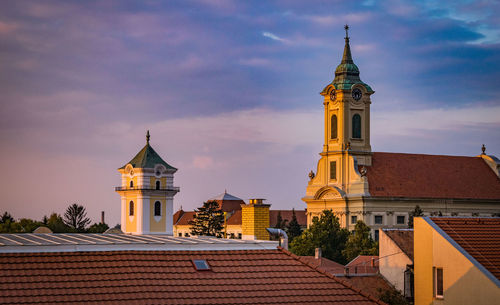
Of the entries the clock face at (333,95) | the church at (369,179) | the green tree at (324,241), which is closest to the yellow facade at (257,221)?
the green tree at (324,241)

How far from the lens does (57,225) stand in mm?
97562

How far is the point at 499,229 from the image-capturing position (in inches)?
1272

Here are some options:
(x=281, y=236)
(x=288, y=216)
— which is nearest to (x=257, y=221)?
(x=281, y=236)

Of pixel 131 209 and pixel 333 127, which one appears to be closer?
pixel 131 209

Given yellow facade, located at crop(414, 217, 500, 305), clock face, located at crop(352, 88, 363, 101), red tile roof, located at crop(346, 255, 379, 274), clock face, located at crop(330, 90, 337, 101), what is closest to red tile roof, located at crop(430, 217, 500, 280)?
yellow facade, located at crop(414, 217, 500, 305)

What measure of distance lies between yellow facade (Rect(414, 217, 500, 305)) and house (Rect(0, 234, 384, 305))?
23.6ft

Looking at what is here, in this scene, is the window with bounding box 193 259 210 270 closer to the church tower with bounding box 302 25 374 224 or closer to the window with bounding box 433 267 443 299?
the window with bounding box 433 267 443 299

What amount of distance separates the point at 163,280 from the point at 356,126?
99.3 meters

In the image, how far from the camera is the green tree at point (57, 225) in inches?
3719

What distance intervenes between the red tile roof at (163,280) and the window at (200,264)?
0.16 m

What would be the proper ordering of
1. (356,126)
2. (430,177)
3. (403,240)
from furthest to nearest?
(356,126)
(430,177)
(403,240)

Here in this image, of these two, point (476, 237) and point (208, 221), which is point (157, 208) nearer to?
point (208, 221)

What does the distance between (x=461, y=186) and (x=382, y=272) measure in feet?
253

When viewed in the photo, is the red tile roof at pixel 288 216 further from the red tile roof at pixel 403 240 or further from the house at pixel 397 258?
the red tile roof at pixel 403 240
